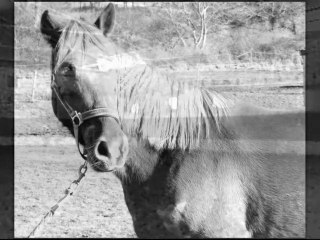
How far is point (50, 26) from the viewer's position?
3.39 feet

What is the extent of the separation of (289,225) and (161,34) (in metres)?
0.74

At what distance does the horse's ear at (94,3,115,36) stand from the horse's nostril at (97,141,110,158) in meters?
0.34

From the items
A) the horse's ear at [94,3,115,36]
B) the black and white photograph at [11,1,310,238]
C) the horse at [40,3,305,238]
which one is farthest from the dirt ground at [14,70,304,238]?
the horse's ear at [94,3,115,36]

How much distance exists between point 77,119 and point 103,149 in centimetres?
11

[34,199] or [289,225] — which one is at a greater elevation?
[289,225]

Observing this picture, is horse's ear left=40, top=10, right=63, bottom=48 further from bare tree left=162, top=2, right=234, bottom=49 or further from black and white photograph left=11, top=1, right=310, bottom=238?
bare tree left=162, top=2, right=234, bottom=49

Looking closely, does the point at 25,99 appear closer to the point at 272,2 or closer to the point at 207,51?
the point at 207,51

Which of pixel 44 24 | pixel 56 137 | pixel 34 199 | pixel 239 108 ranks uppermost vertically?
pixel 44 24

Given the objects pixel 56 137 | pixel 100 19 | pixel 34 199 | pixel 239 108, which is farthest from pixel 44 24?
pixel 34 199

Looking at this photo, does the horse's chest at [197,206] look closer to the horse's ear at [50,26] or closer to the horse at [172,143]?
the horse at [172,143]

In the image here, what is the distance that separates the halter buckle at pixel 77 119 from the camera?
0.97m

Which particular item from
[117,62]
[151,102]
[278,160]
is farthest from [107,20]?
[278,160]

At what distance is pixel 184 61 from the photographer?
109 cm

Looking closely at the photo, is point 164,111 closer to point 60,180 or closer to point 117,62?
point 117,62
